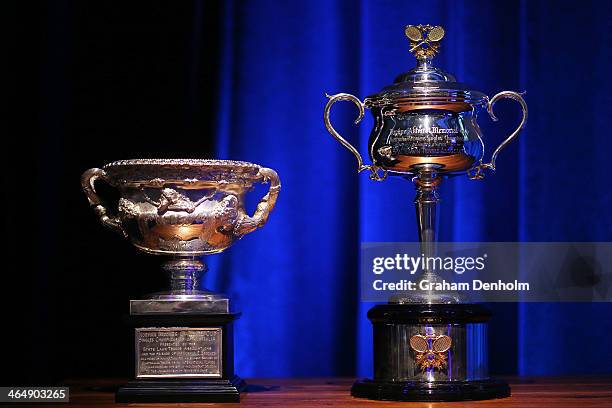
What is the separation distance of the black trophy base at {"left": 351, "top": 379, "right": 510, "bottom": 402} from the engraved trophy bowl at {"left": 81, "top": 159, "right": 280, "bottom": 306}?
316 millimetres

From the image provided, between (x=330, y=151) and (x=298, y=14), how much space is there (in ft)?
0.98

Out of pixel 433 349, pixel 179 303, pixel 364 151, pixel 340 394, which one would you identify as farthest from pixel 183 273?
pixel 364 151

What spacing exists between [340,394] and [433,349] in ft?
0.68

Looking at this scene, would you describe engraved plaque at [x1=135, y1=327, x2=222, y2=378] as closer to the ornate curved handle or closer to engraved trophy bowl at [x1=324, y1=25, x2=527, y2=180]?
the ornate curved handle

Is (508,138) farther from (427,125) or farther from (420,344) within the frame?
(420,344)

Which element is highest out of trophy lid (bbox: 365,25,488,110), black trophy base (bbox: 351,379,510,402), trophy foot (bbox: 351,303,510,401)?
trophy lid (bbox: 365,25,488,110)

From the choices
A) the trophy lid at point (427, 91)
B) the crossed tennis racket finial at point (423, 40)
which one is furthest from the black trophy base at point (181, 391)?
the crossed tennis racket finial at point (423, 40)

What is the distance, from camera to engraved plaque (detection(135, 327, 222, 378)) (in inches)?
69.7

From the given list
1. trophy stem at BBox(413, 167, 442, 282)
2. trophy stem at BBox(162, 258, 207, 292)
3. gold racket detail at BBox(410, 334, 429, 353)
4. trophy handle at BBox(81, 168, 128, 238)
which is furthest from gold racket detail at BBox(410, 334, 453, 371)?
trophy handle at BBox(81, 168, 128, 238)

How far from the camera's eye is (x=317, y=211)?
2.24 meters

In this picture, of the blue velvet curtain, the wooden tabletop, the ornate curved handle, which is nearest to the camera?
the wooden tabletop

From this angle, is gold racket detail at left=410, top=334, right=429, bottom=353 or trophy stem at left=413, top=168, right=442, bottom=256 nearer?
gold racket detail at left=410, top=334, right=429, bottom=353

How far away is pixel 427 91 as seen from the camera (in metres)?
1.79

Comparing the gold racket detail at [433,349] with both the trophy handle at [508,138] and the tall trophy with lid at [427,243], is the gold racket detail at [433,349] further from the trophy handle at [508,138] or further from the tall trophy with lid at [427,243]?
the trophy handle at [508,138]
